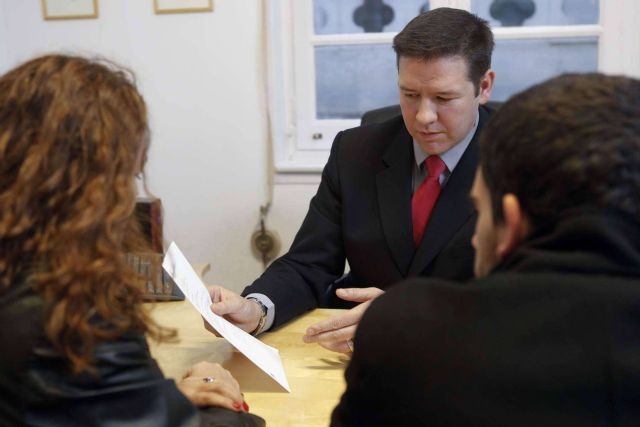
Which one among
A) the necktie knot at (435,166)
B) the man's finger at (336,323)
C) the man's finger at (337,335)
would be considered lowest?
the man's finger at (337,335)

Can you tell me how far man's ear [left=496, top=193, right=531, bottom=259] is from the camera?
0.86m

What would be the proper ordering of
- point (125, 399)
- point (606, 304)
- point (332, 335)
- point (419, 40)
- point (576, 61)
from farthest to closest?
point (576, 61) < point (419, 40) < point (332, 335) < point (125, 399) < point (606, 304)

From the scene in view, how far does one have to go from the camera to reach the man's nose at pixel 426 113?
1.87 meters

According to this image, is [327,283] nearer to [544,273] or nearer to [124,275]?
[124,275]

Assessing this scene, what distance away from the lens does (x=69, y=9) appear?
10.2ft

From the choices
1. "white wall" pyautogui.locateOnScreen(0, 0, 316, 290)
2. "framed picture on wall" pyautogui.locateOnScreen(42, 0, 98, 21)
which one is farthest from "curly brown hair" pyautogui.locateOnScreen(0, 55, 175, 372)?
"framed picture on wall" pyautogui.locateOnScreen(42, 0, 98, 21)

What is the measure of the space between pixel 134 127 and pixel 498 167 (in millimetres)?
504

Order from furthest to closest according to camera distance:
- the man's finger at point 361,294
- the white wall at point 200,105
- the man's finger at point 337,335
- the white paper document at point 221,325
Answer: the white wall at point 200,105
the man's finger at point 361,294
the man's finger at point 337,335
the white paper document at point 221,325

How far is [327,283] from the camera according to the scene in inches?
79.7

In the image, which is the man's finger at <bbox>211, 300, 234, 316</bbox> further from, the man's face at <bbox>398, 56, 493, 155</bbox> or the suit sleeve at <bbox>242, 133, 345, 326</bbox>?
the man's face at <bbox>398, 56, 493, 155</bbox>

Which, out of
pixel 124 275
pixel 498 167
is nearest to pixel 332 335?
pixel 124 275

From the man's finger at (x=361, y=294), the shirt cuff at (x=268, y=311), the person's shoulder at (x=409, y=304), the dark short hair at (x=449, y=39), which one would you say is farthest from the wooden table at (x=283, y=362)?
the dark short hair at (x=449, y=39)

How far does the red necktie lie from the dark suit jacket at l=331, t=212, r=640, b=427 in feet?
3.53

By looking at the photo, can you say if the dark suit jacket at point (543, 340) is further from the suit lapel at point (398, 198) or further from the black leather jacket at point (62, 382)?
the suit lapel at point (398, 198)
